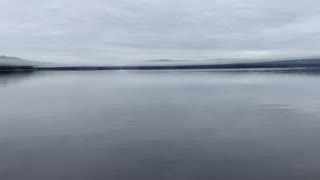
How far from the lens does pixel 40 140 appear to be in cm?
1523

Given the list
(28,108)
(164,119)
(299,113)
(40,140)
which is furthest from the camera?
(28,108)

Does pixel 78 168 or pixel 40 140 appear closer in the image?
pixel 78 168

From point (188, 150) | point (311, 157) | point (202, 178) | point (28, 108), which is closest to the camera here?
point (202, 178)

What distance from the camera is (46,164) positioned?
1169cm

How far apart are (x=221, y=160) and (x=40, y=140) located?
26.2 feet

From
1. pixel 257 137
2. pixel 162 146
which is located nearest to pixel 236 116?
pixel 257 137

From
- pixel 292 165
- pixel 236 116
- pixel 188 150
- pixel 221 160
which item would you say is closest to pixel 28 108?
pixel 236 116

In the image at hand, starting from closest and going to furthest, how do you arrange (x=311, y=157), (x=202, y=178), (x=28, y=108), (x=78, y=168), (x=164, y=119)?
(x=202, y=178) < (x=78, y=168) < (x=311, y=157) < (x=164, y=119) < (x=28, y=108)

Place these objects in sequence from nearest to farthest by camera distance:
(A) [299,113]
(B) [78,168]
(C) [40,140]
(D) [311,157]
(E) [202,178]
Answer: (E) [202,178] < (B) [78,168] < (D) [311,157] < (C) [40,140] < (A) [299,113]

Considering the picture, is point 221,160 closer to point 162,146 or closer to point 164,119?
point 162,146

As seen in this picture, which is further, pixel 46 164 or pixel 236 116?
pixel 236 116

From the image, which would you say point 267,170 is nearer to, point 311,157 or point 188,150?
point 311,157

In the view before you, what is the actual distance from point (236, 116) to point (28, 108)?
611 inches

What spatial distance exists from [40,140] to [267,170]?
376 inches
